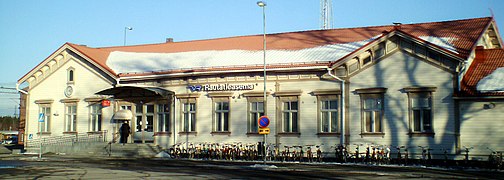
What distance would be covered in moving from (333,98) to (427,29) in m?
7.87

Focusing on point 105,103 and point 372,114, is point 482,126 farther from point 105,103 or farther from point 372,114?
point 105,103

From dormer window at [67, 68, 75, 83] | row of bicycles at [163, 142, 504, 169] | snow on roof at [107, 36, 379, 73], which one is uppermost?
snow on roof at [107, 36, 379, 73]

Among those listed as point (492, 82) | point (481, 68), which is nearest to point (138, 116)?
point (481, 68)

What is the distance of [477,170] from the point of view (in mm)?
28141

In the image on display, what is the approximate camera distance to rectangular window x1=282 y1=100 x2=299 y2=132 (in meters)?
38.1

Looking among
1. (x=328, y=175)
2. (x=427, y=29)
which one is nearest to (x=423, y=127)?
(x=427, y=29)

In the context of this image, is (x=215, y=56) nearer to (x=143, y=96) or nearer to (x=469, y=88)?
(x=143, y=96)

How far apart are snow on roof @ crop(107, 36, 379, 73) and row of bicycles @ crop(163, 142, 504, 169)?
17.3 feet

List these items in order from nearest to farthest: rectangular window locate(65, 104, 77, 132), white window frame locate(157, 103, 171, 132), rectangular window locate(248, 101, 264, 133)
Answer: rectangular window locate(248, 101, 264, 133) → white window frame locate(157, 103, 171, 132) → rectangular window locate(65, 104, 77, 132)

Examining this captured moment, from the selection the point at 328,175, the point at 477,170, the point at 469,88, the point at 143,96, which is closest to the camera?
the point at 328,175

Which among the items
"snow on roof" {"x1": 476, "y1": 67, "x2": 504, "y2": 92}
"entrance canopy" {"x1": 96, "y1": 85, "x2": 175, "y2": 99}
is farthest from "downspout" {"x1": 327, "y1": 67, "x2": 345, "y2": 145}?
"entrance canopy" {"x1": 96, "y1": 85, "x2": 175, "y2": 99}

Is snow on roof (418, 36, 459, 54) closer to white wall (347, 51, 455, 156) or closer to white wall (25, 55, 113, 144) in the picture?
white wall (347, 51, 455, 156)

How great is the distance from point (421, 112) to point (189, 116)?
15228mm

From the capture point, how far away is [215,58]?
42.4 m
